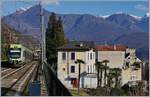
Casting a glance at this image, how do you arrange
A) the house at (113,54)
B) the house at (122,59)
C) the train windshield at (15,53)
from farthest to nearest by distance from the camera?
1. the house at (113,54)
2. the house at (122,59)
3. the train windshield at (15,53)

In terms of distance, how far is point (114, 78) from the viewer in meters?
25.7

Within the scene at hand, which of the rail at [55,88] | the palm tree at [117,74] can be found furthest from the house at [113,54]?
the rail at [55,88]

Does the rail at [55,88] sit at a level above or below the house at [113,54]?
below

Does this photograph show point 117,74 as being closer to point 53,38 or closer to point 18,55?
point 18,55

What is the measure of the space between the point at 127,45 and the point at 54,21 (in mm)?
14233

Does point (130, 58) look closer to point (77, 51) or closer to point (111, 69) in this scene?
point (111, 69)

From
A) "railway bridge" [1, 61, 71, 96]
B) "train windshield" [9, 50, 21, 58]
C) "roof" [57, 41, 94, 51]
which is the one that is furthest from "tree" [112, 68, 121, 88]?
"railway bridge" [1, 61, 71, 96]

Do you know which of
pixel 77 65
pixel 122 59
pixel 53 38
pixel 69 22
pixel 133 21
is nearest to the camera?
pixel 53 38

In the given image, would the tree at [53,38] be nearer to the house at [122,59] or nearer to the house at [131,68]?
the house at [122,59]

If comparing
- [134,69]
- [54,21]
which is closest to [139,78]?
[134,69]

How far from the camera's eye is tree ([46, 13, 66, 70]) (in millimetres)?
13735

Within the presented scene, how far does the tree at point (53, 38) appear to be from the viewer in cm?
1374

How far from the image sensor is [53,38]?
13.7 metres

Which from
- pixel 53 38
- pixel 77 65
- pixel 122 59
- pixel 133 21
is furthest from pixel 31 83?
pixel 122 59
